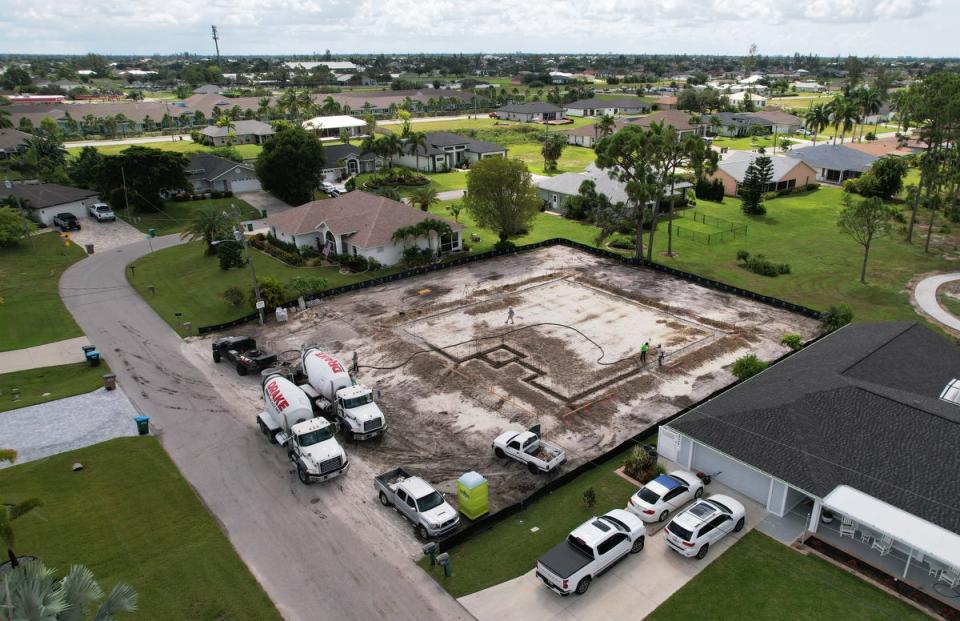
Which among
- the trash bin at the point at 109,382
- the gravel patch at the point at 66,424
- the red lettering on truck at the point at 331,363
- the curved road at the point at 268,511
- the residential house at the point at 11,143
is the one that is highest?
the residential house at the point at 11,143

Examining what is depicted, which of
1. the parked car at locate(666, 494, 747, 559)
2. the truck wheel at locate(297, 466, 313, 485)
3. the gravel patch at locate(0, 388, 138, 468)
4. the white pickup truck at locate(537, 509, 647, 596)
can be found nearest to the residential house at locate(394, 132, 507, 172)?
the gravel patch at locate(0, 388, 138, 468)

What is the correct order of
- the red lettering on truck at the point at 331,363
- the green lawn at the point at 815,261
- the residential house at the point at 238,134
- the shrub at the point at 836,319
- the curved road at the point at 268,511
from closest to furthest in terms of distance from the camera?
the curved road at the point at 268,511
the red lettering on truck at the point at 331,363
the shrub at the point at 836,319
the green lawn at the point at 815,261
the residential house at the point at 238,134

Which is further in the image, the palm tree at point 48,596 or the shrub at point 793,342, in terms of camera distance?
the shrub at point 793,342

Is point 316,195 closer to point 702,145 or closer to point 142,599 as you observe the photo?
point 702,145

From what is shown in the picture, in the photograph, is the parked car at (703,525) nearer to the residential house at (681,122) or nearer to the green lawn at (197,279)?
the green lawn at (197,279)

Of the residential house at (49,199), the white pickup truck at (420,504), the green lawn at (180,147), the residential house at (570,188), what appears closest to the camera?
the white pickup truck at (420,504)

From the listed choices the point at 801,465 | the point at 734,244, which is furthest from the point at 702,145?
the point at 801,465

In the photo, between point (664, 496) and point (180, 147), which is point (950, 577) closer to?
point (664, 496)

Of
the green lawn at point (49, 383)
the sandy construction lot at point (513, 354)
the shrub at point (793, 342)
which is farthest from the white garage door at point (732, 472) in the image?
the green lawn at point (49, 383)

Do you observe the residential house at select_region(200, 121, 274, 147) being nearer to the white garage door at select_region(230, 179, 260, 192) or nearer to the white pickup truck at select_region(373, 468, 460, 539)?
the white garage door at select_region(230, 179, 260, 192)
